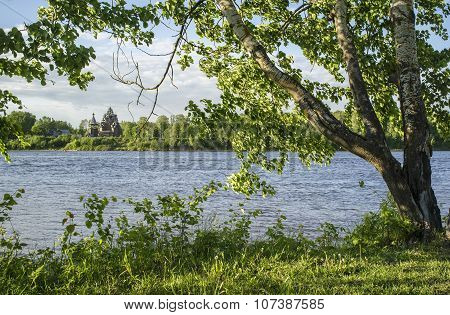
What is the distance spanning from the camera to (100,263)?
7.62 metres

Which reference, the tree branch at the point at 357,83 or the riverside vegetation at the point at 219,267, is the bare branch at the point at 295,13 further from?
the riverside vegetation at the point at 219,267

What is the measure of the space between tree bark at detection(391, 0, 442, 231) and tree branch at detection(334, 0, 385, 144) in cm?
84

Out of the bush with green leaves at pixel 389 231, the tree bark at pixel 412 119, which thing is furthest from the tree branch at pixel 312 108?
the bush with green leaves at pixel 389 231

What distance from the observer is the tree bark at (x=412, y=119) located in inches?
406

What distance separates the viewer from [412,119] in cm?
1041

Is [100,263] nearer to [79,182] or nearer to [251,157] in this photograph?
[251,157]

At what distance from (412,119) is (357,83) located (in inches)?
58.6

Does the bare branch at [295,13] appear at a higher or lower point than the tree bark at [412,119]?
higher

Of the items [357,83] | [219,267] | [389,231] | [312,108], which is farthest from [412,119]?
[219,267]

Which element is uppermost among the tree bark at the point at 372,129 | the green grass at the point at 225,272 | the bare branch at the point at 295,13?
the bare branch at the point at 295,13

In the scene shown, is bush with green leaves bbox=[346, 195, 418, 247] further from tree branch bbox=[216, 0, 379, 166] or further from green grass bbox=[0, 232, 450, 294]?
tree branch bbox=[216, 0, 379, 166]

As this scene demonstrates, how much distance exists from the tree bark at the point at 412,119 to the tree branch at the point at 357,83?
840mm
